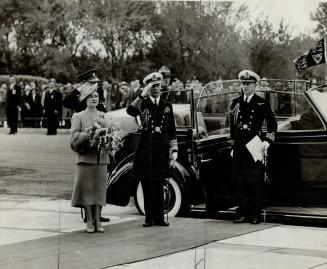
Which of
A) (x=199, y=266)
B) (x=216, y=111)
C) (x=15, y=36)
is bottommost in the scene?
(x=199, y=266)

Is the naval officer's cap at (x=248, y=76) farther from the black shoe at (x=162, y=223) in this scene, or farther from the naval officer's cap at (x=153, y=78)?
the black shoe at (x=162, y=223)

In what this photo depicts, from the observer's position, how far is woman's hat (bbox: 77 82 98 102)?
7.59 m

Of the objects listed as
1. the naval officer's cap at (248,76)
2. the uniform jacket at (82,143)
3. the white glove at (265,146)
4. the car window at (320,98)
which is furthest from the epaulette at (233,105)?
the uniform jacket at (82,143)

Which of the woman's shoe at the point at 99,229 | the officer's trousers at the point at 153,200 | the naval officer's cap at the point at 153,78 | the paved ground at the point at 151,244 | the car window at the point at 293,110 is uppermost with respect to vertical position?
the naval officer's cap at the point at 153,78

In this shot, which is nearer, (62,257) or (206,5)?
(62,257)

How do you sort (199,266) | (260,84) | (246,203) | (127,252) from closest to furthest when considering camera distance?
(199,266) → (127,252) → (246,203) → (260,84)

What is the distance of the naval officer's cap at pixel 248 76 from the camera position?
7.96 meters

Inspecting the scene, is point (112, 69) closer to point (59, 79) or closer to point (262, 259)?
point (59, 79)

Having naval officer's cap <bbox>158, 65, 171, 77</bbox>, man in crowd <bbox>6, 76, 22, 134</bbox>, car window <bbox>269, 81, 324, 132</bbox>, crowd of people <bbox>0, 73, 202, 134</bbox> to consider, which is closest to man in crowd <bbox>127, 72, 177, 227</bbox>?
naval officer's cap <bbox>158, 65, 171, 77</bbox>

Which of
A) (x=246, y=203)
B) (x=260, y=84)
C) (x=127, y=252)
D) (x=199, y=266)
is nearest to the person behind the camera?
(x=199, y=266)

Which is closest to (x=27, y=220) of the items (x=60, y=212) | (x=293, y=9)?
(x=60, y=212)

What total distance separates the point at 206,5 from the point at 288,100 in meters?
1.40

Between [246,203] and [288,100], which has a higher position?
[288,100]

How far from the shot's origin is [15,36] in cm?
842
